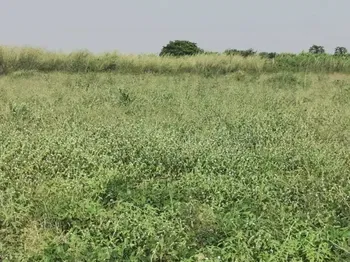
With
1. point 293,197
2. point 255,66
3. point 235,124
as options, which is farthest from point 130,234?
point 255,66

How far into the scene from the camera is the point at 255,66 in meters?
18.4

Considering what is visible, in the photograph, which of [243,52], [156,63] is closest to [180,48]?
[243,52]

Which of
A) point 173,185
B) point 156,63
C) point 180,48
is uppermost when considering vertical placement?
point 180,48

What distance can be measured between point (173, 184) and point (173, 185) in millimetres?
28

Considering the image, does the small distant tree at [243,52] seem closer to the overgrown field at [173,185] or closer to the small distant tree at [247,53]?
the small distant tree at [247,53]

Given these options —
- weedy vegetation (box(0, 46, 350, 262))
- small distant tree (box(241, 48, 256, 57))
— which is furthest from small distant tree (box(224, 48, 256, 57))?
weedy vegetation (box(0, 46, 350, 262))

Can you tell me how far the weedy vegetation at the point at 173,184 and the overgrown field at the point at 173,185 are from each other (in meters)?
0.01

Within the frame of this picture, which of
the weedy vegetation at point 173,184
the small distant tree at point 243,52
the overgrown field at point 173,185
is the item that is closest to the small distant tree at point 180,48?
the small distant tree at point 243,52

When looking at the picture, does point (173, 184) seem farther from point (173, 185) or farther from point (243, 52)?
point (243, 52)

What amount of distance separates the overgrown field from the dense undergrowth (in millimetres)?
8218

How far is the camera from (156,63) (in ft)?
56.2

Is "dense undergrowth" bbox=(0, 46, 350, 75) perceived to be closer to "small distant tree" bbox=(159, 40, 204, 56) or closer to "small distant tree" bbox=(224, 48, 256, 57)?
"small distant tree" bbox=(224, 48, 256, 57)

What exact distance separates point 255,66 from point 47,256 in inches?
634

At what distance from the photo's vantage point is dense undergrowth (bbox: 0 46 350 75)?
15305mm
